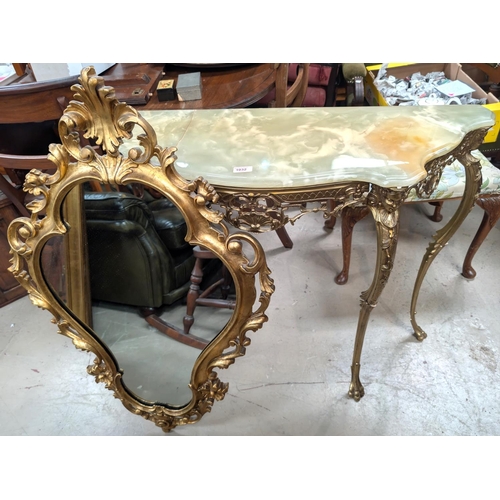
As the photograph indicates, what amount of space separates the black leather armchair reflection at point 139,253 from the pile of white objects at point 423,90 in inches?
49.4

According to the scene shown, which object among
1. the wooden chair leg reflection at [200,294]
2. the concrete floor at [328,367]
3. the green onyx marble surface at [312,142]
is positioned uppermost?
the green onyx marble surface at [312,142]

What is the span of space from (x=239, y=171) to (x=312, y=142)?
0.72 feet

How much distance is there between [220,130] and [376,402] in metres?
1.04

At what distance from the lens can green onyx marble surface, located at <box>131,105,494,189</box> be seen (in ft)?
2.93

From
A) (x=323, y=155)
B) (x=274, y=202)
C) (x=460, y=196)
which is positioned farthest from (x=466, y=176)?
(x=274, y=202)

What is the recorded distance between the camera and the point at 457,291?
1.67 meters

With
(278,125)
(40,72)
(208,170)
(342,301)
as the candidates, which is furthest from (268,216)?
(40,72)

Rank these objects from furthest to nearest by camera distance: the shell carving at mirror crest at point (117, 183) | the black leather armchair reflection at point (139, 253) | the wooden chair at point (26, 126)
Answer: the wooden chair at point (26, 126), the black leather armchair reflection at point (139, 253), the shell carving at mirror crest at point (117, 183)

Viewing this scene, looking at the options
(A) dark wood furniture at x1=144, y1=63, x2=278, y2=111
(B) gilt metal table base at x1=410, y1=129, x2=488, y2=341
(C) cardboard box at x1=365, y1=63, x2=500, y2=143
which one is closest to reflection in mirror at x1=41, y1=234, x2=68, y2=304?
(A) dark wood furniture at x1=144, y1=63, x2=278, y2=111

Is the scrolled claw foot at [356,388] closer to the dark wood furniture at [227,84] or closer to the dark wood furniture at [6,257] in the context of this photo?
the dark wood furniture at [227,84]

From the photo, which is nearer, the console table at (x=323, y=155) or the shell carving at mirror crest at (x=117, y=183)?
the shell carving at mirror crest at (x=117, y=183)

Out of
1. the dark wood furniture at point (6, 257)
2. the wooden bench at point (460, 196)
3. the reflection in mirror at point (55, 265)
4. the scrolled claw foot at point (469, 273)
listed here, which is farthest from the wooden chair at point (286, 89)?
the dark wood furniture at point (6, 257)

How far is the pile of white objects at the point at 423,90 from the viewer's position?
1.72m

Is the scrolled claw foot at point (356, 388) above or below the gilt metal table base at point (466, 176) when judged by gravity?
below
